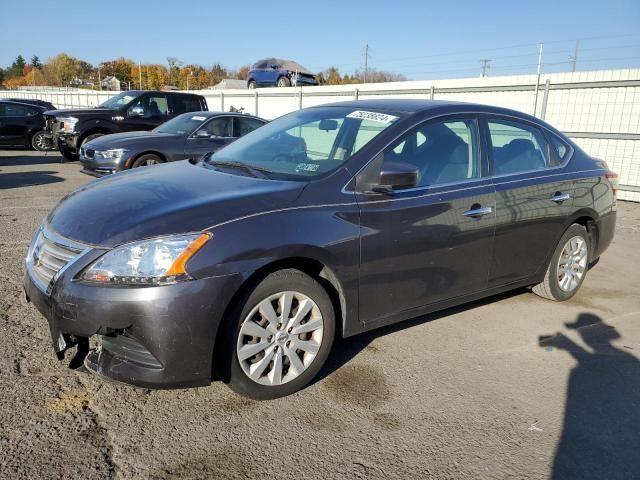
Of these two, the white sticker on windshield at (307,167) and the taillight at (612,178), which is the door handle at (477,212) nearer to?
the white sticker on windshield at (307,167)

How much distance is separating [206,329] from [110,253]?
612 millimetres

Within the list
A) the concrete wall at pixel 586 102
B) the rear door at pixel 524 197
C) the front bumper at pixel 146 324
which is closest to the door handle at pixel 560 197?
the rear door at pixel 524 197

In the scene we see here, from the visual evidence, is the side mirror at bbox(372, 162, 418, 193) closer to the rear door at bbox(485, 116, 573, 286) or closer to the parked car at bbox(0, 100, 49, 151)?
the rear door at bbox(485, 116, 573, 286)

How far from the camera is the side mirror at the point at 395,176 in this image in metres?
3.26

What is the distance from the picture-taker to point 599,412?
10.2 feet

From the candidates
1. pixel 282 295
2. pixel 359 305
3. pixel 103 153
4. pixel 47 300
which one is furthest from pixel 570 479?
pixel 103 153

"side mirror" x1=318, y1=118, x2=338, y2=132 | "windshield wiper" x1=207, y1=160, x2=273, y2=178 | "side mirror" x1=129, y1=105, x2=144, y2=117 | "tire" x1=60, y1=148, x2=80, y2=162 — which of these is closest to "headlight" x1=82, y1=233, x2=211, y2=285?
"windshield wiper" x1=207, y1=160, x2=273, y2=178

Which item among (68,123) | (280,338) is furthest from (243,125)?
(280,338)

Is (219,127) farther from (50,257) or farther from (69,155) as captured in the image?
(50,257)

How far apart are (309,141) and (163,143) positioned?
19.5ft

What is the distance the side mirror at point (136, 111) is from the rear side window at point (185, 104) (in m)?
0.80

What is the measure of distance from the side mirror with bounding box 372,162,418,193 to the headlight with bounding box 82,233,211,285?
124cm

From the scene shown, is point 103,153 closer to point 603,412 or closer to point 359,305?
point 359,305

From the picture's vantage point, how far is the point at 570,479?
8.23 feet
